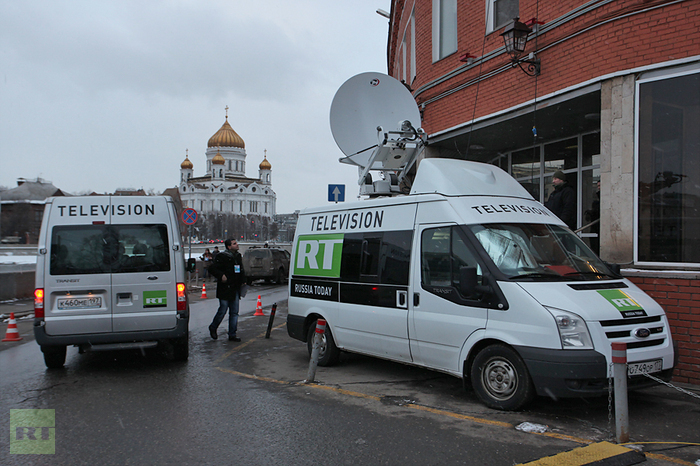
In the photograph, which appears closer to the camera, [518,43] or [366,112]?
[518,43]

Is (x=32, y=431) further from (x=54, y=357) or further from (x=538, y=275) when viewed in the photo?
(x=538, y=275)

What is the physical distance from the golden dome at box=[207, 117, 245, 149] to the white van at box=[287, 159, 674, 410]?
148657 mm

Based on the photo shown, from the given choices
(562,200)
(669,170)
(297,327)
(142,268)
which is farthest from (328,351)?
(669,170)

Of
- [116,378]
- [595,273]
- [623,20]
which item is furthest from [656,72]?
Result: [116,378]

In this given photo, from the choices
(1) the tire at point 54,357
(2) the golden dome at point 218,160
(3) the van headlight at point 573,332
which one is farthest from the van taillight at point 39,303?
(2) the golden dome at point 218,160

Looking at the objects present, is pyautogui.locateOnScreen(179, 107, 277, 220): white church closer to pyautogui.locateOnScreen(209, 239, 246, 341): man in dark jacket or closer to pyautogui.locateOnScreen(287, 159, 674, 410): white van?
pyautogui.locateOnScreen(209, 239, 246, 341): man in dark jacket

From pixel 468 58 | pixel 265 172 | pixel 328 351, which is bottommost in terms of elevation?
pixel 328 351

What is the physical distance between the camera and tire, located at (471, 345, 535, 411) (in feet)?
17.3

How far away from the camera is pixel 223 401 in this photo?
6.18 meters

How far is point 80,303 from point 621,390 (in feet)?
21.7

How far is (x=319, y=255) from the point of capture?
8.11 meters

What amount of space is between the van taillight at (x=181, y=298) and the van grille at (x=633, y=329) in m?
5.45

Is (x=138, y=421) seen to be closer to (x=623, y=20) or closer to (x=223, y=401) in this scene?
(x=223, y=401)

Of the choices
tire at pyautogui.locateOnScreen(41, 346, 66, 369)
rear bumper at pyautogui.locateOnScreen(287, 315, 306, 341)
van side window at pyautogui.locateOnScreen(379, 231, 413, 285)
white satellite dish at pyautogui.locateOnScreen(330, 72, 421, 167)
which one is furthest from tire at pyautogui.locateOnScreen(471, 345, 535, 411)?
tire at pyautogui.locateOnScreen(41, 346, 66, 369)
